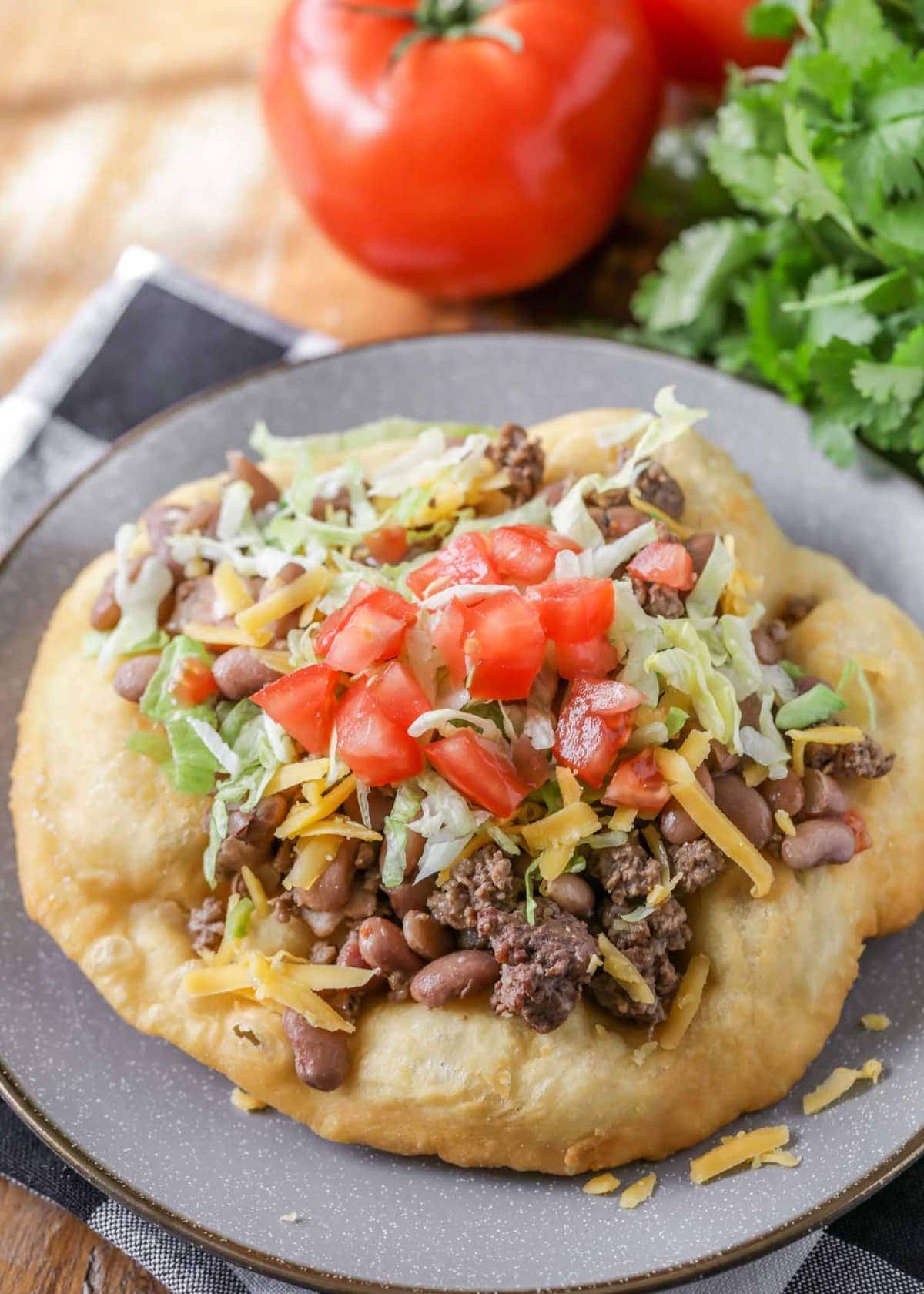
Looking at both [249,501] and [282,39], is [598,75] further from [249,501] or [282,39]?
[249,501]

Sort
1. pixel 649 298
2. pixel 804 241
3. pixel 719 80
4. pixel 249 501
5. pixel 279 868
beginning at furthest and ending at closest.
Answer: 1. pixel 719 80
2. pixel 649 298
3. pixel 804 241
4. pixel 249 501
5. pixel 279 868

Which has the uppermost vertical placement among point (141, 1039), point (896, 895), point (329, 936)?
point (896, 895)

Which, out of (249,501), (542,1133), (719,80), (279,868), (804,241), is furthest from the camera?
(719,80)

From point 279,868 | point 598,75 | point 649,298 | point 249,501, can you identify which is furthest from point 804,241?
point 279,868

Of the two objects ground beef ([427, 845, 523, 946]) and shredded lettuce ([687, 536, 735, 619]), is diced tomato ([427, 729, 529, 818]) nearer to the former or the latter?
ground beef ([427, 845, 523, 946])

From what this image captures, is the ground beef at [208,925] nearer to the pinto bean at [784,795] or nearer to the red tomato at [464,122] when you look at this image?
the pinto bean at [784,795]

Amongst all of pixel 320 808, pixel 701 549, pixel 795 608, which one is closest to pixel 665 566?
pixel 701 549

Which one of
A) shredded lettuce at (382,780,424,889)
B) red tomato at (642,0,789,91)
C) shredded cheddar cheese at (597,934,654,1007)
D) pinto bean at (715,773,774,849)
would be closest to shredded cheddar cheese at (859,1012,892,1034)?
pinto bean at (715,773,774,849)
